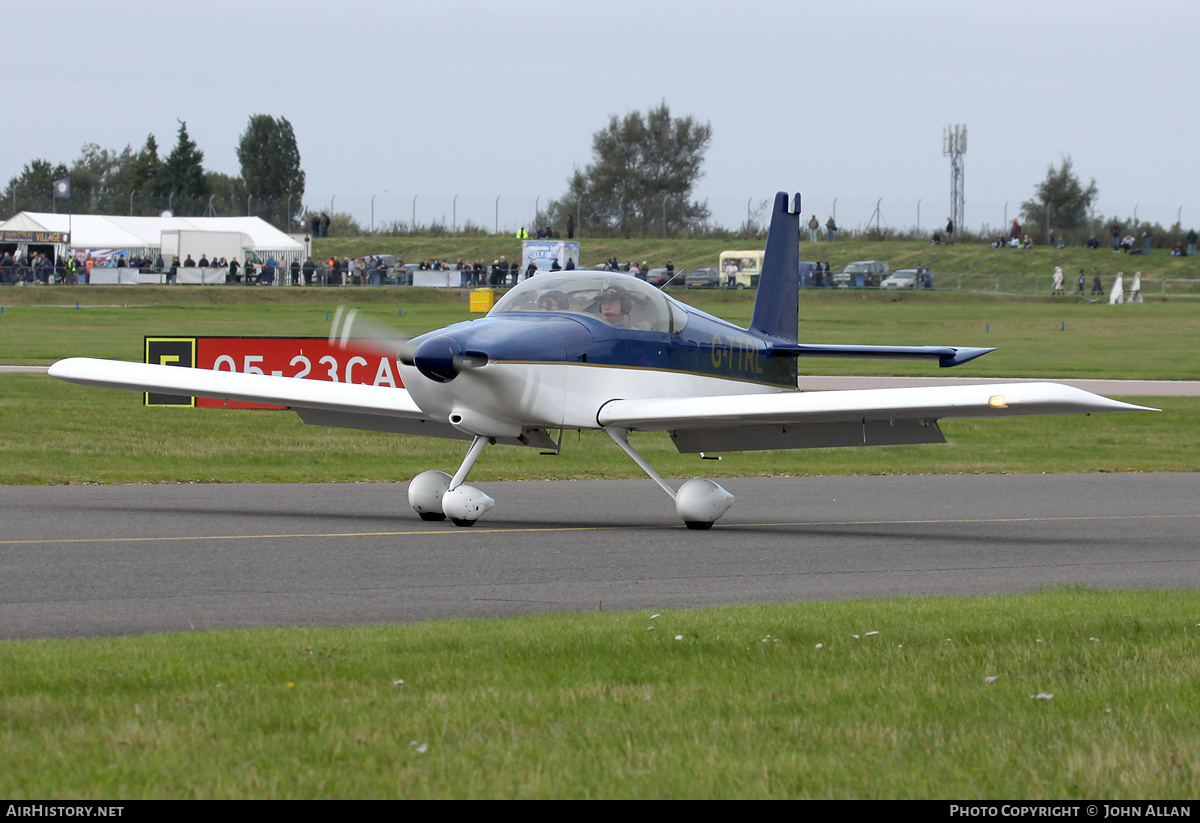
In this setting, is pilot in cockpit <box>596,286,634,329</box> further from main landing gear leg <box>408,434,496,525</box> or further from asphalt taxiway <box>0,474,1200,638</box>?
asphalt taxiway <box>0,474,1200,638</box>

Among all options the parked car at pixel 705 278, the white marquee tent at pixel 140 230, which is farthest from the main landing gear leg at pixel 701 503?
the white marquee tent at pixel 140 230

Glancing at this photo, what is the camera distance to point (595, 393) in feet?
41.0

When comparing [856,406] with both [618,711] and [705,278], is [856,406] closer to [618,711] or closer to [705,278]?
[618,711]

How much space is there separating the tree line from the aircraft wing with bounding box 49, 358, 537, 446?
3057 inches

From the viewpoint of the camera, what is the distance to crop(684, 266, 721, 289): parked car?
236ft

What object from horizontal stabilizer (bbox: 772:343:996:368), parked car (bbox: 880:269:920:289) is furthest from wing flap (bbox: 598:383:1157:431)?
A: parked car (bbox: 880:269:920:289)

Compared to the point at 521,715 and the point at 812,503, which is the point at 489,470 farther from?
the point at 521,715

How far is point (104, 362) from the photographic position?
14.4m

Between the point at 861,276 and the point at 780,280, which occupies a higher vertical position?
the point at 861,276

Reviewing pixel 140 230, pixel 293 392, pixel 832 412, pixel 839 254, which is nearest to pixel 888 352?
pixel 832 412

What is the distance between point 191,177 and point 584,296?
116375 mm

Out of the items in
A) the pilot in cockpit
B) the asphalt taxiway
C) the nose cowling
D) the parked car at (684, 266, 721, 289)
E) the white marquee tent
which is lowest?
the asphalt taxiway

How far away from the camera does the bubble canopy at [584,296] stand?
41.5 ft
